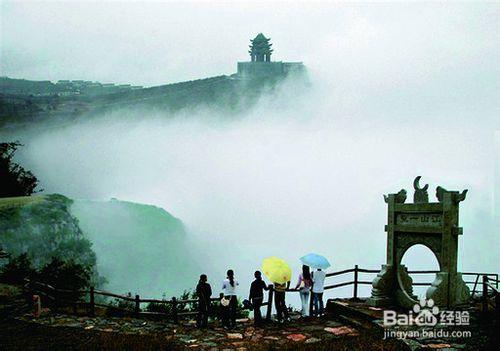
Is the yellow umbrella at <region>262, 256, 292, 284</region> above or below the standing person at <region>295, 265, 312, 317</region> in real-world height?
above

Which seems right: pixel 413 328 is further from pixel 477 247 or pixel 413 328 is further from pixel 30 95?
pixel 477 247

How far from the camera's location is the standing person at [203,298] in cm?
1187

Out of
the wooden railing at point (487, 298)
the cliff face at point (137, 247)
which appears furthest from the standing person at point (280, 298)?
the cliff face at point (137, 247)

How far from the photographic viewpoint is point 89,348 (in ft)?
32.1

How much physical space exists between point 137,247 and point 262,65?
123 feet

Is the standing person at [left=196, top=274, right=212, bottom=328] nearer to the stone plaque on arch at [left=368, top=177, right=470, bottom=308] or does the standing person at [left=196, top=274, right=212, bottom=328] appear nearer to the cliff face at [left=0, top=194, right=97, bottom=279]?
the stone plaque on arch at [left=368, top=177, right=470, bottom=308]

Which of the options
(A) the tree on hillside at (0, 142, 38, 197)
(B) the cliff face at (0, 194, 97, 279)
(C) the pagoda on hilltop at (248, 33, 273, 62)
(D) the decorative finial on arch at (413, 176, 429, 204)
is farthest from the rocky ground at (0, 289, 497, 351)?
(C) the pagoda on hilltop at (248, 33, 273, 62)

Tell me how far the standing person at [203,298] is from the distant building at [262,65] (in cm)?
6739

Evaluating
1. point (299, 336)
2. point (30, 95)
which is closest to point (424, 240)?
point (299, 336)

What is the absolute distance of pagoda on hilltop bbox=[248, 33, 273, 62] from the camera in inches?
3344

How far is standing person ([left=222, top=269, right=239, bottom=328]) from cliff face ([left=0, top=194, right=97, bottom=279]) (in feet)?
56.3

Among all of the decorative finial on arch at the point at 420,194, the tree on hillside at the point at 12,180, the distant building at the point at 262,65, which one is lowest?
the decorative finial on arch at the point at 420,194

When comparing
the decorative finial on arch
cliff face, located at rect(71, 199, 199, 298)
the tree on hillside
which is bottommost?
cliff face, located at rect(71, 199, 199, 298)

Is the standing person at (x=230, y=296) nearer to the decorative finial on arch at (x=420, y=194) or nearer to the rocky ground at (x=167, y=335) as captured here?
the rocky ground at (x=167, y=335)
